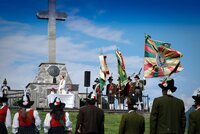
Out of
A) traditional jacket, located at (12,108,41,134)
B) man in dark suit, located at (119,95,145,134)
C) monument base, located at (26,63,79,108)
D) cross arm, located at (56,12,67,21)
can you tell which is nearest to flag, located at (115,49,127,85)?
monument base, located at (26,63,79,108)

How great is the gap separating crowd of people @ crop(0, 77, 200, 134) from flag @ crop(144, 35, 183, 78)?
9712mm

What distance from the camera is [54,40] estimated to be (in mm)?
37406

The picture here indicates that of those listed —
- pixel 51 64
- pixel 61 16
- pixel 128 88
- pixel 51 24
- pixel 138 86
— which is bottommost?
pixel 128 88

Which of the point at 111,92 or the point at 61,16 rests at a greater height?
the point at 61,16

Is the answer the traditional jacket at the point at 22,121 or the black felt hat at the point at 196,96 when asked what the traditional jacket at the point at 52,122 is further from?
the black felt hat at the point at 196,96

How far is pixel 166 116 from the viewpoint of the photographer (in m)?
12.2

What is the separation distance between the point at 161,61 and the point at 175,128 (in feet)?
39.9

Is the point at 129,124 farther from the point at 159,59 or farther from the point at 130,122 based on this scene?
the point at 159,59

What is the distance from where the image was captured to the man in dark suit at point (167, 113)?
1214 centimetres

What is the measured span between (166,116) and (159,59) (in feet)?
40.2

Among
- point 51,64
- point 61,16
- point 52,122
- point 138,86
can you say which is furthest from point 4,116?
point 61,16

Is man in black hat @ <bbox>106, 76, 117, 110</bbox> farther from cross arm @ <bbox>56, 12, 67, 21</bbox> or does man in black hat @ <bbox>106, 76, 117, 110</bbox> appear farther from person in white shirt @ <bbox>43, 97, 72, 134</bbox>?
person in white shirt @ <bbox>43, 97, 72, 134</bbox>

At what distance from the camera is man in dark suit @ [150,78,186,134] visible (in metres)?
12.1

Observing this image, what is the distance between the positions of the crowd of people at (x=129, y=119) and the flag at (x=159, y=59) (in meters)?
9.71
